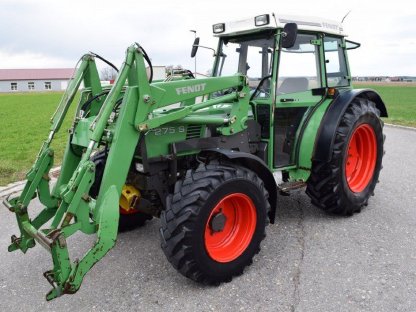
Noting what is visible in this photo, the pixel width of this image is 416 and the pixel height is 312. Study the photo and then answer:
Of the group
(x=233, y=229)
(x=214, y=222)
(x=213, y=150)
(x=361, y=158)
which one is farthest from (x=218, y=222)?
(x=361, y=158)

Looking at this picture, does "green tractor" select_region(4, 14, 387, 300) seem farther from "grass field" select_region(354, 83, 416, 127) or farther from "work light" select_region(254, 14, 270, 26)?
"grass field" select_region(354, 83, 416, 127)

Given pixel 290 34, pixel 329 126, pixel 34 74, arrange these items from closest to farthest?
pixel 290 34 < pixel 329 126 < pixel 34 74

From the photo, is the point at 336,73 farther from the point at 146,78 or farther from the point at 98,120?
the point at 98,120

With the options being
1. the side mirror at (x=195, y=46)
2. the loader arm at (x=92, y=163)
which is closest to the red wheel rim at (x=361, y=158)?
the loader arm at (x=92, y=163)

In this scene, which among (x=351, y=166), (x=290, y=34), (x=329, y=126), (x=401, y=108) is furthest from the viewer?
(x=401, y=108)

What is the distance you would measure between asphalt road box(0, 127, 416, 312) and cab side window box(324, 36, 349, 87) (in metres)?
1.67

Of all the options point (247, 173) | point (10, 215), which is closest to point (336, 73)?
point (247, 173)

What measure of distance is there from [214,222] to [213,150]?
2.10ft

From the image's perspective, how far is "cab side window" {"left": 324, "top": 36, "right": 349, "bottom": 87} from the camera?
5051 millimetres

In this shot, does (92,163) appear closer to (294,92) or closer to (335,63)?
(294,92)

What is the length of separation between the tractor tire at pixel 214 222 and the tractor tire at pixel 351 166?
3.97 ft

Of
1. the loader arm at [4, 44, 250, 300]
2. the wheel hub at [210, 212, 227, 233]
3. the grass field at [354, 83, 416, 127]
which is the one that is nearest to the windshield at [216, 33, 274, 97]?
the loader arm at [4, 44, 250, 300]

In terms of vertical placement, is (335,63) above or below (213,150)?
above

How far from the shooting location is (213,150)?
378 cm
